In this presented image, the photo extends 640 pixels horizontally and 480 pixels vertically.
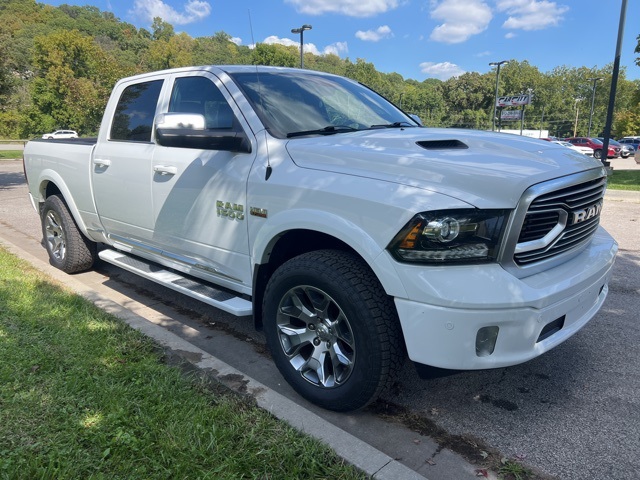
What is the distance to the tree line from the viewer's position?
1408 cm

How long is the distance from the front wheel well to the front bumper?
0.69 meters

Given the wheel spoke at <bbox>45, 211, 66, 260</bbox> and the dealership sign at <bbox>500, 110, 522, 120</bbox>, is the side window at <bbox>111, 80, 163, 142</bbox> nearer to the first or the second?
the wheel spoke at <bbox>45, 211, 66, 260</bbox>

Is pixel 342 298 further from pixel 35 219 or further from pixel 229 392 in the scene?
pixel 35 219

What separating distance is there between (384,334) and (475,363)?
0.43m

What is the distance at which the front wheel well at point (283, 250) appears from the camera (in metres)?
2.83

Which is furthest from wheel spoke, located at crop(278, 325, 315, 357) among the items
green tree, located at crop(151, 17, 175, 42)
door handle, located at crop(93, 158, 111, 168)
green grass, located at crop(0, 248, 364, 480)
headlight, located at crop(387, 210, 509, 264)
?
green tree, located at crop(151, 17, 175, 42)

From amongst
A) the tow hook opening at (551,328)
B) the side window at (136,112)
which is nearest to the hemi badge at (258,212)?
the side window at (136,112)

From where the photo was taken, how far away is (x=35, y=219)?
29.1 ft

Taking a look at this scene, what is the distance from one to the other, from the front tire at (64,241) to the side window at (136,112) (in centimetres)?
130

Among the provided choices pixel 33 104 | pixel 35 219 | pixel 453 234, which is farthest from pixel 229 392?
pixel 33 104

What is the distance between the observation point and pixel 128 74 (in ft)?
127


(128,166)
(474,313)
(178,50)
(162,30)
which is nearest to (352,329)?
(474,313)

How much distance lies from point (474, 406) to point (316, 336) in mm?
1026

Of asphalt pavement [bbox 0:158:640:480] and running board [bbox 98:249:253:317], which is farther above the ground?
running board [bbox 98:249:253:317]
